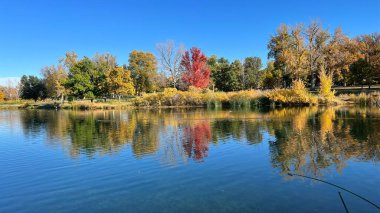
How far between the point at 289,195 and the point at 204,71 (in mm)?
58598

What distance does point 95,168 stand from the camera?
11.7 m

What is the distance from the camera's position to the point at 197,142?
16.3 meters

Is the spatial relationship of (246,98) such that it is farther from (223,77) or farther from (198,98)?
(223,77)

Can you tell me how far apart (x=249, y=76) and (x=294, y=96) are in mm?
35794

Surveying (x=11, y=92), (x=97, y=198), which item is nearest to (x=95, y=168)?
(x=97, y=198)

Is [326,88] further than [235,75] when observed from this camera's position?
No

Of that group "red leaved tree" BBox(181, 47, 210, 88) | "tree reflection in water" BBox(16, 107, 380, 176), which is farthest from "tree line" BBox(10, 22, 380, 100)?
"tree reflection in water" BBox(16, 107, 380, 176)

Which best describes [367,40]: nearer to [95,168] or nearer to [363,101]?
[363,101]

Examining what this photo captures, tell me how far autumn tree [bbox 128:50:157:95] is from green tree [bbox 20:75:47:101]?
38.2m

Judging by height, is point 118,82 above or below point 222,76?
below

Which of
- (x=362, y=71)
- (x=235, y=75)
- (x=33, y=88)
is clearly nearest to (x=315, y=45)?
(x=362, y=71)

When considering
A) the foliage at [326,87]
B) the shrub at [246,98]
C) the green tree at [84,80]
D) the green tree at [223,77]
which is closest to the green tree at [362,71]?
the foliage at [326,87]

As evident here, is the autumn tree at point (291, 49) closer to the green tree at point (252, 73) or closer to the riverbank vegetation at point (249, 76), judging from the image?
the riverbank vegetation at point (249, 76)

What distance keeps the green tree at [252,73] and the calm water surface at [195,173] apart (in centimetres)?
6183
